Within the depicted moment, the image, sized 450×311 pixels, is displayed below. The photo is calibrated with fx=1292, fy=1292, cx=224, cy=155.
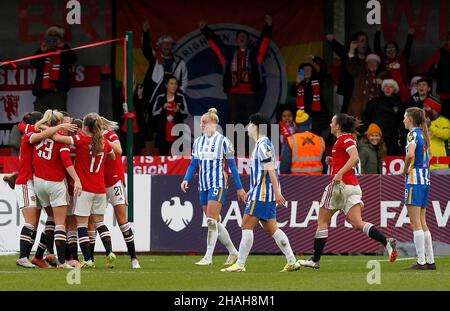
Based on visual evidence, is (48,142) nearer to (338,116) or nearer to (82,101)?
(338,116)

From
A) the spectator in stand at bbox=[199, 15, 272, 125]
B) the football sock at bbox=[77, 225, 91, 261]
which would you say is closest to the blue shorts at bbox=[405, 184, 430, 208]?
the football sock at bbox=[77, 225, 91, 261]

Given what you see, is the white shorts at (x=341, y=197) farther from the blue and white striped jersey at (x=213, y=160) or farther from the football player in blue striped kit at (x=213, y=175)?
the blue and white striped jersey at (x=213, y=160)

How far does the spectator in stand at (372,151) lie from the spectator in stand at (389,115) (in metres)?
1.41

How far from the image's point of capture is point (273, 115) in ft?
85.7

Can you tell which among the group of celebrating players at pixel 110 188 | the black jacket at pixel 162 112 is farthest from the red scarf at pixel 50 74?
the group of celebrating players at pixel 110 188

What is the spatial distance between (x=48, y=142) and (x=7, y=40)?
9.86 m

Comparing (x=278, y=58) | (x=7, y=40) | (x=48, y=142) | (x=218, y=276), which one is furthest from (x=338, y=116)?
(x=7, y=40)

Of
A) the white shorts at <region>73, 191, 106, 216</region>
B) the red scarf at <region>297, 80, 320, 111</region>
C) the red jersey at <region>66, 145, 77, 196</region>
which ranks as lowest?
the white shorts at <region>73, 191, 106, 216</region>

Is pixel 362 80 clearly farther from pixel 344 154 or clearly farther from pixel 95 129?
pixel 95 129

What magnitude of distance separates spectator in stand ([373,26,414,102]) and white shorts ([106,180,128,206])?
886 cm

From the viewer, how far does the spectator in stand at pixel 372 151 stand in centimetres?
2225

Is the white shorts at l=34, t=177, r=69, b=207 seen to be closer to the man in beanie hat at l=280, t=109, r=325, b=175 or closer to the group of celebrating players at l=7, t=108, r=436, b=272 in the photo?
the group of celebrating players at l=7, t=108, r=436, b=272

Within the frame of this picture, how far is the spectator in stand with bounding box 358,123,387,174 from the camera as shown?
22.2 meters

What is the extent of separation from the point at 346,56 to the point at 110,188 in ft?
29.0
